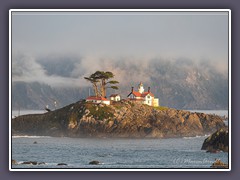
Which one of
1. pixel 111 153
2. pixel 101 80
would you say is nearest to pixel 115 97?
pixel 101 80

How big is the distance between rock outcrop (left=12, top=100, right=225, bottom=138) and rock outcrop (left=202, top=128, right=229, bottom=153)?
565 millimetres

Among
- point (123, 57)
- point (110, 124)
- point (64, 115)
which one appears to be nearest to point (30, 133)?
point (64, 115)

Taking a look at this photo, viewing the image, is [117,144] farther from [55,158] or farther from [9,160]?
[9,160]

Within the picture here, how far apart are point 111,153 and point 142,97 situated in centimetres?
263

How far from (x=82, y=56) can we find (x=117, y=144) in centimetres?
383

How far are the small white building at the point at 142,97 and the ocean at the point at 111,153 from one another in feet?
5.38

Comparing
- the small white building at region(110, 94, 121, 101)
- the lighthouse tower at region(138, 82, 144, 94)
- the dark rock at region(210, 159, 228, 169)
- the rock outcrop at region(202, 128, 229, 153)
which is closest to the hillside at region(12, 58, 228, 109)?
the lighthouse tower at region(138, 82, 144, 94)

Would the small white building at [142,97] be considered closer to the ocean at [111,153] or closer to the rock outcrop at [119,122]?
the rock outcrop at [119,122]

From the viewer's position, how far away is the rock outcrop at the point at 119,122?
22906 millimetres

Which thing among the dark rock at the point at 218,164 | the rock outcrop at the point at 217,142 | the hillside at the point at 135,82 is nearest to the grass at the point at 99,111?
the hillside at the point at 135,82

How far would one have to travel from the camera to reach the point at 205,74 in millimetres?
21766

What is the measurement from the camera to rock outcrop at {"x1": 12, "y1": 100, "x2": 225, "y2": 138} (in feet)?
75.2

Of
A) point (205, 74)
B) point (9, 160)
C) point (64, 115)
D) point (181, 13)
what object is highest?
point (181, 13)

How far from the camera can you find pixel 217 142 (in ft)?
70.3
